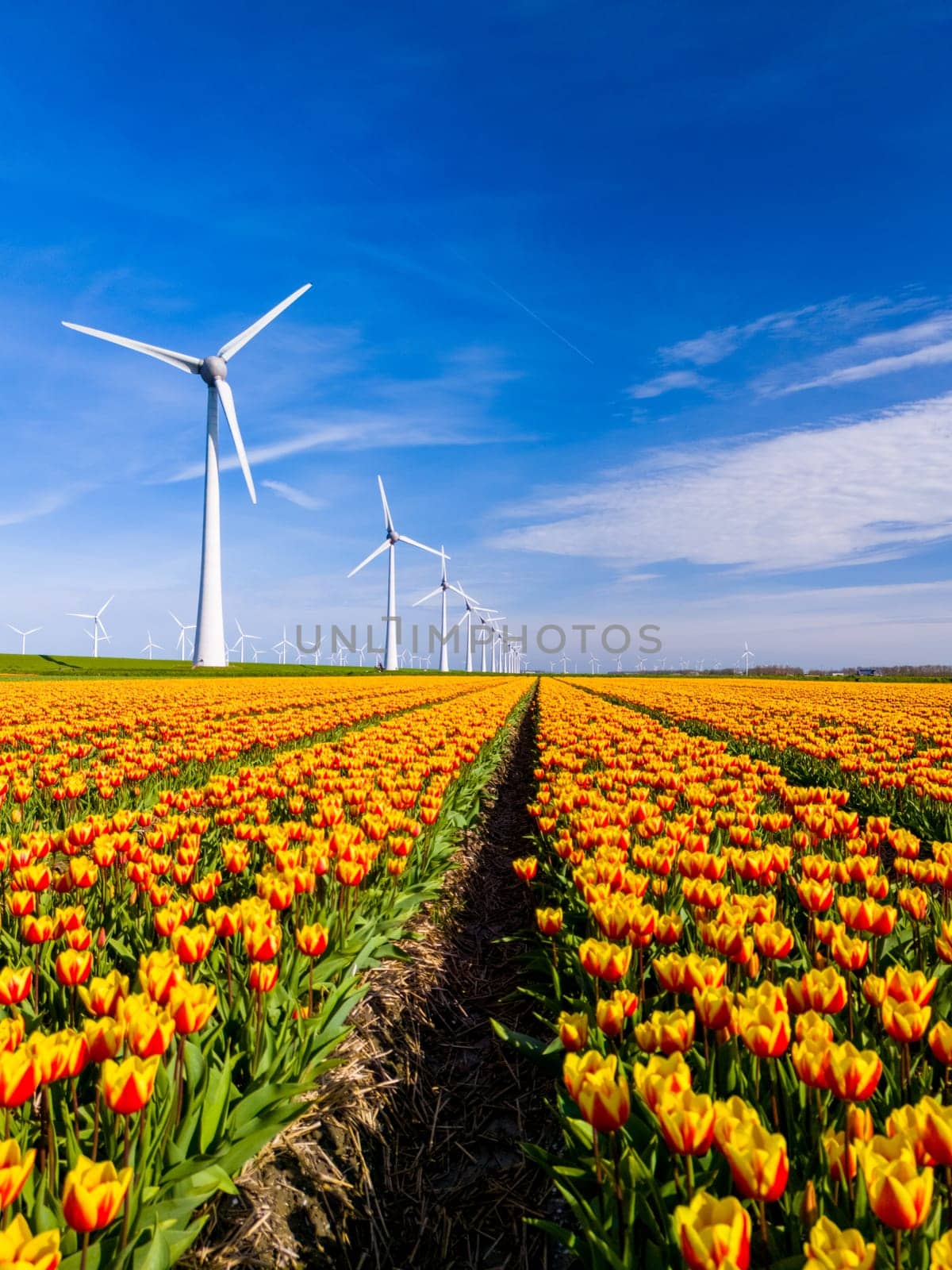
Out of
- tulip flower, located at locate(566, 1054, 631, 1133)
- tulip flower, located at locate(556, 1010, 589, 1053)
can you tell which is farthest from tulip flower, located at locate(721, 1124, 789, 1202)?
tulip flower, located at locate(556, 1010, 589, 1053)

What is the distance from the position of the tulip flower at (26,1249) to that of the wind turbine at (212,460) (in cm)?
5740

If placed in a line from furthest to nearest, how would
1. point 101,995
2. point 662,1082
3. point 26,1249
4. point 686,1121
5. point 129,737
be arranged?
point 129,737, point 101,995, point 662,1082, point 686,1121, point 26,1249

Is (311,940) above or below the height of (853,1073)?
below

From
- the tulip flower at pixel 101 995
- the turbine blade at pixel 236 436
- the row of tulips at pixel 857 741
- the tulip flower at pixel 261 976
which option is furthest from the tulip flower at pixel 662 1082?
the turbine blade at pixel 236 436

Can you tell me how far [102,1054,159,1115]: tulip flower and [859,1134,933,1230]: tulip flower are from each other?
210 centimetres

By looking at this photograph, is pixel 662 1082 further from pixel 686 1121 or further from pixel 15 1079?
pixel 15 1079

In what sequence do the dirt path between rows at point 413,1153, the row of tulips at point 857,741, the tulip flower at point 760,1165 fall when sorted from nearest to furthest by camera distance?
the tulip flower at point 760,1165, the dirt path between rows at point 413,1153, the row of tulips at point 857,741

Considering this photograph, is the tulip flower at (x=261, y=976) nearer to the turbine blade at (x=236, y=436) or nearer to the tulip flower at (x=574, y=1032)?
the tulip flower at (x=574, y=1032)

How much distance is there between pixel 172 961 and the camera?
3045 millimetres

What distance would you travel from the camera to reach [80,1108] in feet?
9.33

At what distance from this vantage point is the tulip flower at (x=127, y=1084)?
2197mm

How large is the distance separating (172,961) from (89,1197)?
1.28 meters

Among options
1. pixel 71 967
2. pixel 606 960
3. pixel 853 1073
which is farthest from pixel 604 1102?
pixel 71 967

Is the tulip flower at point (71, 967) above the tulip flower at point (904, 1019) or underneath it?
underneath
